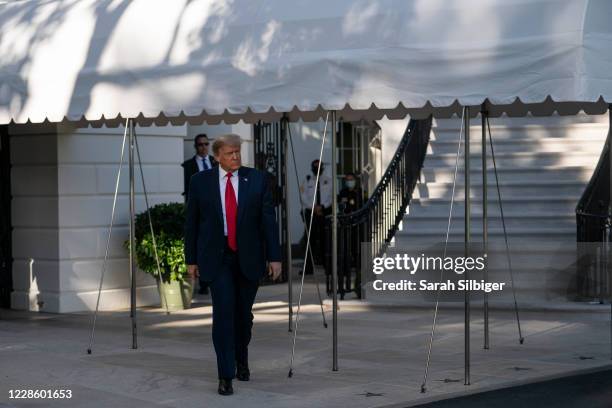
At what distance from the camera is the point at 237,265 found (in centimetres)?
896

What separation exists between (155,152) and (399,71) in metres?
7.03

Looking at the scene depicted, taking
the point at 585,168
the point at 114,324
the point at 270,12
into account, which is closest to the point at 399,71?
→ the point at 270,12

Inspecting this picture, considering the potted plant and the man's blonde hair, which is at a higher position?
the man's blonde hair

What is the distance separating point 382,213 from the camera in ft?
53.4

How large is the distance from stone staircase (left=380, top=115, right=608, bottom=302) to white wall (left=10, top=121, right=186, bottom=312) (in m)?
3.81

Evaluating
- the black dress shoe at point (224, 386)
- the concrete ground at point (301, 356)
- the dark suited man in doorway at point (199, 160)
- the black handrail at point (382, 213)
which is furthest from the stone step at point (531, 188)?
the black dress shoe at point (224, 386)

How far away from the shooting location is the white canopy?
8773 mm

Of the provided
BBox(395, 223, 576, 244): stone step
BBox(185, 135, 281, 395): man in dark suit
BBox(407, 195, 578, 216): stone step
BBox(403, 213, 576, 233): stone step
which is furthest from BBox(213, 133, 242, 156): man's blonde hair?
BBox(407, 195, 578, 216): stone step

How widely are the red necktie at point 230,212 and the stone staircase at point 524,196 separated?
6.22m

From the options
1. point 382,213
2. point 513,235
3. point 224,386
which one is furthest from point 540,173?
point 224,386

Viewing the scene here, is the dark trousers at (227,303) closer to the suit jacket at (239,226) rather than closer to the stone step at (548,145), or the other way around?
the suit jacket at (239,226)

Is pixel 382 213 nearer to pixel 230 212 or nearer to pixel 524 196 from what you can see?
pixel 524 196

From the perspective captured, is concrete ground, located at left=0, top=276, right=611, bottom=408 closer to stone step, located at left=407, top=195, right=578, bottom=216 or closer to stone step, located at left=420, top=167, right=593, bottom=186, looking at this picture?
stone step, located at left=407, top=195, right=578, bottom=216

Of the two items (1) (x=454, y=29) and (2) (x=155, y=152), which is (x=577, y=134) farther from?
(1) (x=454, y=29)
